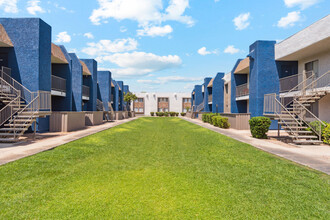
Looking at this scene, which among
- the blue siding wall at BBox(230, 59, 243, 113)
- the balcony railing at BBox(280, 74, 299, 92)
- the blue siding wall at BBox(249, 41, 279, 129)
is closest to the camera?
the balcony railing at BBox(280, 74, 299, 92)

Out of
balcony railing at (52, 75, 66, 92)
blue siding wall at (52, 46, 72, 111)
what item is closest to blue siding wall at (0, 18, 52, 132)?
balcony railing at (52, 75, 66, 92)

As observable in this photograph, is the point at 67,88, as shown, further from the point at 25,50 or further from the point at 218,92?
the point at 218,92

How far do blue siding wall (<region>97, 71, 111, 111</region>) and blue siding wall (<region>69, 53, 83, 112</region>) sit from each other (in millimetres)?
10544

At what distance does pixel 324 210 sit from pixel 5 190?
7.16 meters

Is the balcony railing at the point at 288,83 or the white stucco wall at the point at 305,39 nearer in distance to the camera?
the white stucco wall at the point at 305,39

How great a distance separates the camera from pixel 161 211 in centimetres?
388

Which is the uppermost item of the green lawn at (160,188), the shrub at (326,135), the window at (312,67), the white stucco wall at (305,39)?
the white stucco wall at (305,39)

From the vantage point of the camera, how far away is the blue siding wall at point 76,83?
23.0 meters

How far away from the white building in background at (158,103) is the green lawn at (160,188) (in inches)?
2359

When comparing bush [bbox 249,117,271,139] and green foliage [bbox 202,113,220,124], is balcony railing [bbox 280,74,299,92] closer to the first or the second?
bush [bbox 249,117,271,139]

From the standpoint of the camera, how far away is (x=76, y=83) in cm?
2319

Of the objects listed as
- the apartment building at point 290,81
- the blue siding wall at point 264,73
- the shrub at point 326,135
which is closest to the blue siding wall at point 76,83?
the apartment building at point 290,81

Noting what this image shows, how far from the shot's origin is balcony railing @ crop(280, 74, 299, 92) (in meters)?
18.3

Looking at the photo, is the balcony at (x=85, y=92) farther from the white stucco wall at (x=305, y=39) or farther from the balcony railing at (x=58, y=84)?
the white stucco wall at (x=305, y=39)
